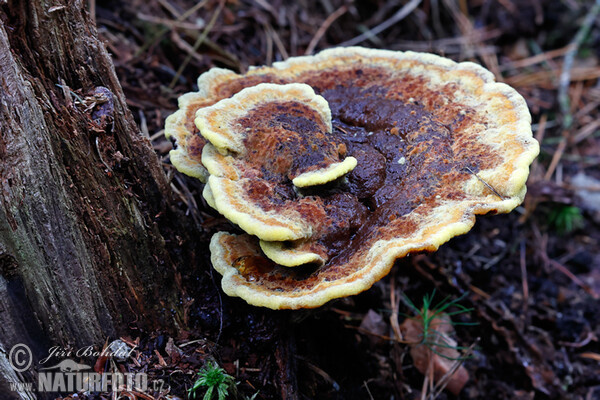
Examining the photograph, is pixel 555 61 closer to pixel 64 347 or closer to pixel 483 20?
pixel 483 20

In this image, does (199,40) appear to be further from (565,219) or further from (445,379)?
(565,219)

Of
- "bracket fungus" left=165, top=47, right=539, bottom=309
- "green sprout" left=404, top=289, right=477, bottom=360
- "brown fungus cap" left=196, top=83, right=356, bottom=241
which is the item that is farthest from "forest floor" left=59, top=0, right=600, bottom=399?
"brown fungus cap" left=196, top=83, right=356, bottom=241

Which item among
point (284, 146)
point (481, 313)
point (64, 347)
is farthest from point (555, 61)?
point (64, 347)

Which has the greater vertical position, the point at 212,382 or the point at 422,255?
the point at 212,382

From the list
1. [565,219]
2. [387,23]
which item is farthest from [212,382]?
[387,23]

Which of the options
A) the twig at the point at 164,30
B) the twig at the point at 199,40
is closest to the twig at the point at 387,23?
the twig at the point at 199,40

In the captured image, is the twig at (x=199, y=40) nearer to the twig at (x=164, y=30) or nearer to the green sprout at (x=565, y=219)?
the twig at (x=164, y=30)

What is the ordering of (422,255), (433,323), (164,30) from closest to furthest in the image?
(433,323), (422,255), (164,30)
